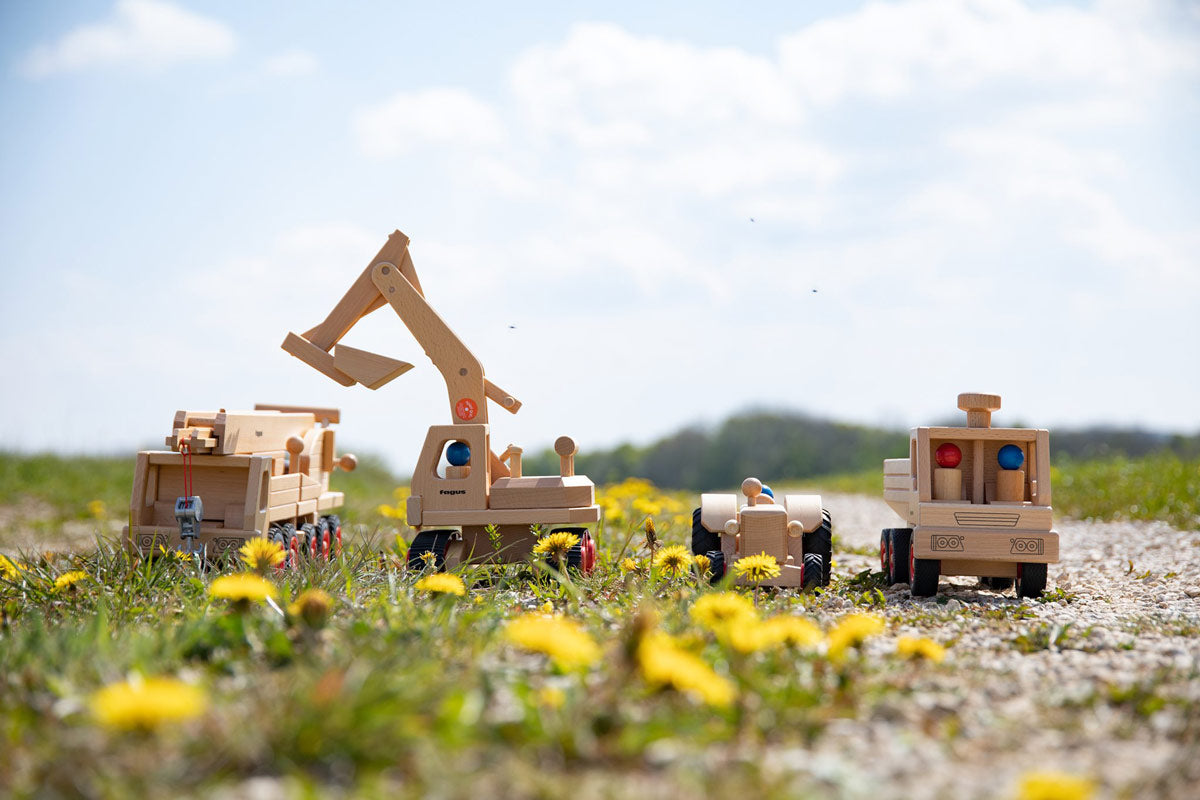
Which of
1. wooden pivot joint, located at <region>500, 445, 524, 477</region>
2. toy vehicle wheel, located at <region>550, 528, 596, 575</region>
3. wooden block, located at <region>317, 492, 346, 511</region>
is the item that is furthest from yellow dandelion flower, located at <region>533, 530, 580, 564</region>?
wooden block, located at <region>317, 492, 346, 511</region>

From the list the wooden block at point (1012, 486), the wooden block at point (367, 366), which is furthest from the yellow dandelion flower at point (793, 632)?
the wooden block at point (367, 366)

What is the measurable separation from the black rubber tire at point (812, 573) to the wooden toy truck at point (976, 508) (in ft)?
1.75

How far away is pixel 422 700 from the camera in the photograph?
7.71 feet

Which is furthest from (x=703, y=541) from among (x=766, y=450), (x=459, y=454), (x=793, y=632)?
(x=766, y=450)

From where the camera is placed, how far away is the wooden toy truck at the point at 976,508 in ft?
16.9

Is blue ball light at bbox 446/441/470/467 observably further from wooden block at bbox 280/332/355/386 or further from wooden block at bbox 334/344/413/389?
wooden block at bbox 280/332/355/386

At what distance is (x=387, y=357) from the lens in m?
5.65

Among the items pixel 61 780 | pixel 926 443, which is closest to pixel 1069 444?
pixel 926 443

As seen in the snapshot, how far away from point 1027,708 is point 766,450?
55.8ft

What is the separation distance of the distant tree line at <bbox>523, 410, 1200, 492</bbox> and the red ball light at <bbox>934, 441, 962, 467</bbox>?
41.6 ft

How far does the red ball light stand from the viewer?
5.53 m

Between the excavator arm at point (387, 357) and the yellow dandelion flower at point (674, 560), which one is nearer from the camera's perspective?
the yellow dandelion flower at point (674, 560)

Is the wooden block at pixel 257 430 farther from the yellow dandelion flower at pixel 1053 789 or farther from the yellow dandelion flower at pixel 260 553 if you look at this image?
the yellow dandelion flower at pixel 1053 789

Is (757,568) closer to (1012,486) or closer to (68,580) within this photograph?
(1012,486)
